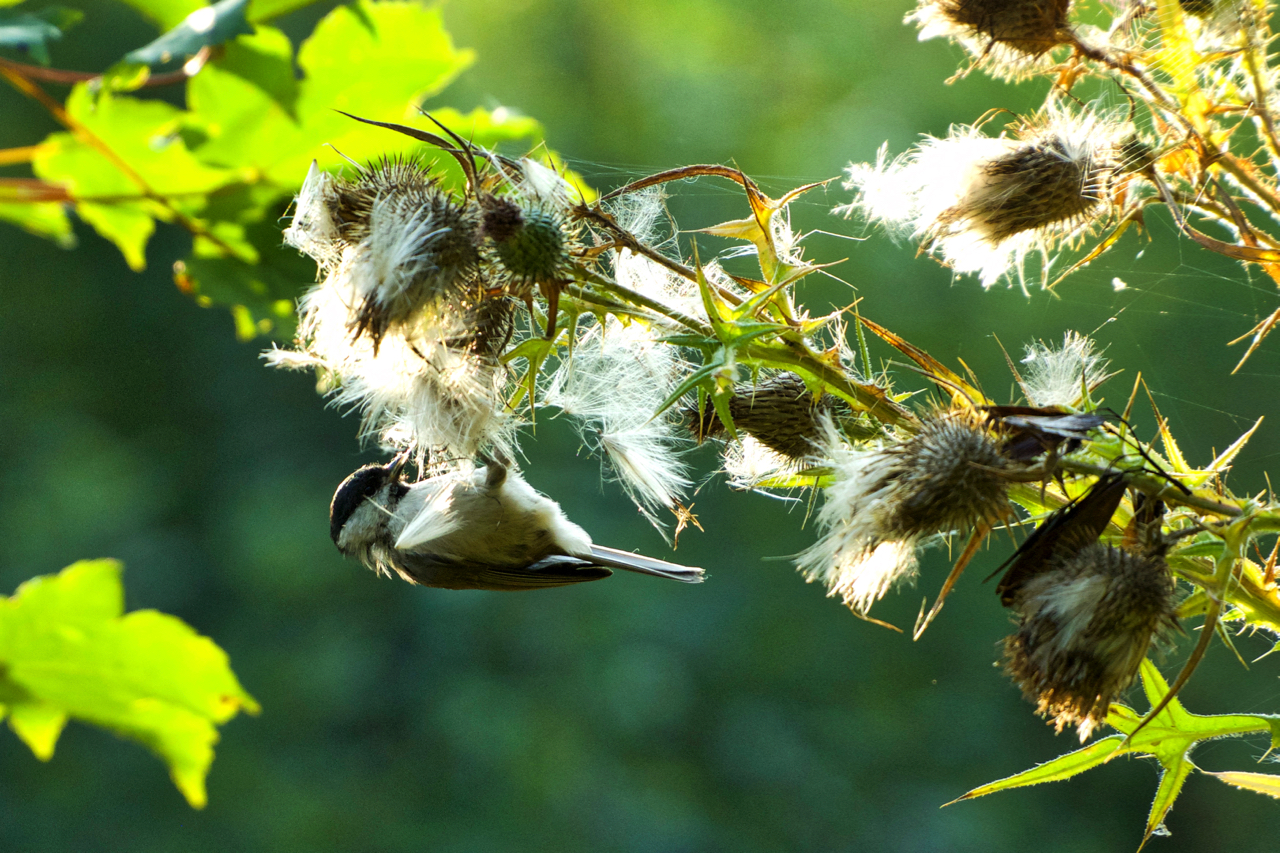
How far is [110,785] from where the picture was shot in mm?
5043

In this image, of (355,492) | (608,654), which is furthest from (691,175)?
(608,654)

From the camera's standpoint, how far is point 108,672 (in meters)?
0.75

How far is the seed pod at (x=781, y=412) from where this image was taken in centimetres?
69

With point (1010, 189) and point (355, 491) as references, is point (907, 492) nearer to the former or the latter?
point (1010, 189)

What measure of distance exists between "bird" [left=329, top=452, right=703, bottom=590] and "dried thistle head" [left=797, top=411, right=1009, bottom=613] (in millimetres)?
537

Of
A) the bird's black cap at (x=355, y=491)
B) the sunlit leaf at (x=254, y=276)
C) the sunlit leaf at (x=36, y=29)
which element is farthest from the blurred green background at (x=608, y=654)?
the sunlit leaf at (x=36, y=29)

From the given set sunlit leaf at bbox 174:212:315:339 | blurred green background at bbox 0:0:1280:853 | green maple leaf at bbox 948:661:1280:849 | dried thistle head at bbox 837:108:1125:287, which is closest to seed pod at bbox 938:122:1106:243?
dried thistle head at bbox 837:108:1125:287

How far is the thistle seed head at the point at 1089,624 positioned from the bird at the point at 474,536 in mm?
605

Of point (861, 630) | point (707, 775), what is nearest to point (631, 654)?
point (707, 775)

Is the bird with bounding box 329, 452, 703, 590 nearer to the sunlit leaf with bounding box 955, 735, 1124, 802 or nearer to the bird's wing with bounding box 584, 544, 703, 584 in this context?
the bird's wing with bounding box 584, 544, 703, 584

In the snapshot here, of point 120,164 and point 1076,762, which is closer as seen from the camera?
point 1076,762

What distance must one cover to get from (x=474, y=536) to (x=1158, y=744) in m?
0.88

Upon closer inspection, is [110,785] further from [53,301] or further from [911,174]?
[911,174]

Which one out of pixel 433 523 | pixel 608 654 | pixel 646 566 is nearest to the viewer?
pixel 433 523
